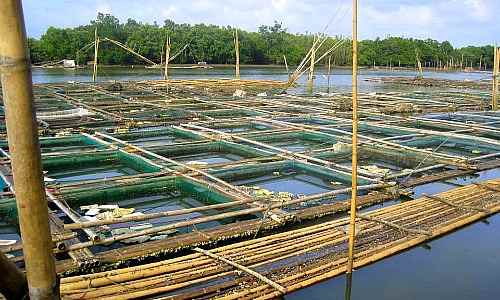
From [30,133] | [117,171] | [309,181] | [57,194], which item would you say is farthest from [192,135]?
[30,133]

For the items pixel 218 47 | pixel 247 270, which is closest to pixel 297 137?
pixel 247 270

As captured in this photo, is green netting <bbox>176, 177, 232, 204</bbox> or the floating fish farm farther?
green netting <bbox>176, 177, 232, 204</bbox>

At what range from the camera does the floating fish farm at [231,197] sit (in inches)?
139

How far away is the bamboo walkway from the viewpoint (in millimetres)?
3205

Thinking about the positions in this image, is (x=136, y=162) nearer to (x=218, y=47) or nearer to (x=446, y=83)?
(x=446, y=83)

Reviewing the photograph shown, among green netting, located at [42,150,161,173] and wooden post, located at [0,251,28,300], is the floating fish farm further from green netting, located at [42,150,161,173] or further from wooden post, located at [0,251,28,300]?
wooden post, located at [0,251,28,300]

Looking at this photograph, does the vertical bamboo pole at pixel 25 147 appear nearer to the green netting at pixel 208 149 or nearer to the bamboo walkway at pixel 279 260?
the bamboo walkway at pixel 279 260

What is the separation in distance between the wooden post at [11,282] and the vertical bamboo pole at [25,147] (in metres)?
0.04

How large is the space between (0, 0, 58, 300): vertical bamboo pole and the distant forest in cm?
2279

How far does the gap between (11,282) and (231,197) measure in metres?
3.94

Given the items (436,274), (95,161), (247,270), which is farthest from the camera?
(95,161)

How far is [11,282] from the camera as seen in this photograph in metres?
1.21

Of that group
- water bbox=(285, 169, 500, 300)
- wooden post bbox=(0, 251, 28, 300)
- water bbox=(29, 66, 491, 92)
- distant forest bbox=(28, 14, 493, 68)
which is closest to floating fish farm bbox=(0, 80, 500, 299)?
water bbox=(285, 169, 500, 300)

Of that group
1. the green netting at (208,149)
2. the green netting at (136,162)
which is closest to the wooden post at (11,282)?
the green netting at (136,162)
